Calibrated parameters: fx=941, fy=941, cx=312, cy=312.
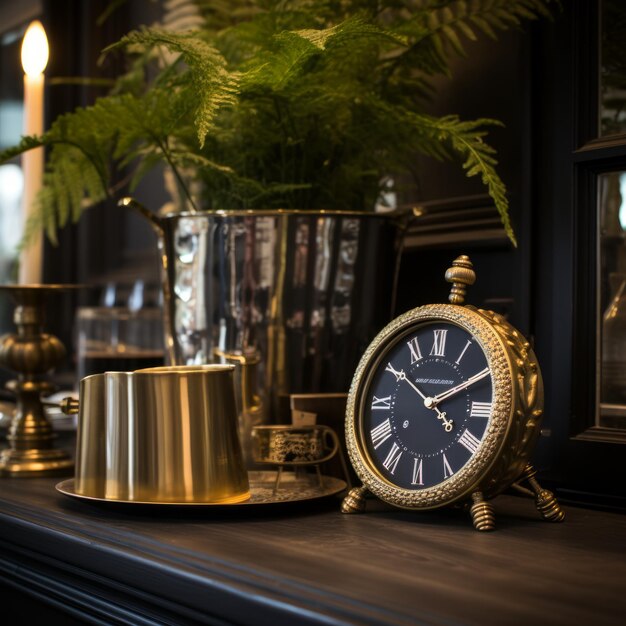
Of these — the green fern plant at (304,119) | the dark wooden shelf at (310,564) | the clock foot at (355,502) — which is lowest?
the dark wooden shelf at (310,564)

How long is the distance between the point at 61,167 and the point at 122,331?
2.16ft

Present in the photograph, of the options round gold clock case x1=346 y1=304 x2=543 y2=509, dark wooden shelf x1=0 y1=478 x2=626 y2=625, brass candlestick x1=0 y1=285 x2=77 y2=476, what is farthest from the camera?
brass candlestick x1=0 y1=285 x2=77 y2=476

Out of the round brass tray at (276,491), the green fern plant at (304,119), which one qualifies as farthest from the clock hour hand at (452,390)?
the green fern plant at (304,119)

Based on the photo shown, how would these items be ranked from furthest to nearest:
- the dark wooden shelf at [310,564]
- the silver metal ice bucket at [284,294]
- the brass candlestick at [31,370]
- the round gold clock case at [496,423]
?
the brass candlestick at [31,370] < the silver metal ice bucket at [284,294] < the round gold clock case at [496,423] < the dark wooden shelf at [310,564]

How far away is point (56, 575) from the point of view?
76 cm

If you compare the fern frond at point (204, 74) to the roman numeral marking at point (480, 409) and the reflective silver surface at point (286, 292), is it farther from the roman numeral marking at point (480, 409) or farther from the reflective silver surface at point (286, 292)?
the roman numeral marking at point (480, 409)

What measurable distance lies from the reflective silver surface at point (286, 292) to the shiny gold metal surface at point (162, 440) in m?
0.14

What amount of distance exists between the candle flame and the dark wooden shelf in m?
0.52

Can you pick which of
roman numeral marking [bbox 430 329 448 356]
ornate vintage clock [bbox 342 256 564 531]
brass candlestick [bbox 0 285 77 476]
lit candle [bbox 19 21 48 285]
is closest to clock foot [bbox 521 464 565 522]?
ornate vintage clock [bbox 342 256 564 531]

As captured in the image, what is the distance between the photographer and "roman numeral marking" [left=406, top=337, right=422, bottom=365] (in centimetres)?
77

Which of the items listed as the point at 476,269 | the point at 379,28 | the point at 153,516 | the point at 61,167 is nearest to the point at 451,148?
the point at 476,269

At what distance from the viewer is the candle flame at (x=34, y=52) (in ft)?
3.61

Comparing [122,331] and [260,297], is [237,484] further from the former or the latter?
[122,331]

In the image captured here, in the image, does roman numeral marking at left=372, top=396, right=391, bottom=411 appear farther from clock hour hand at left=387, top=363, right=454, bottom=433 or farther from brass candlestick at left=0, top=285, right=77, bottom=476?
brass candlestick at left=0, top=285, right=77, bottom=476
